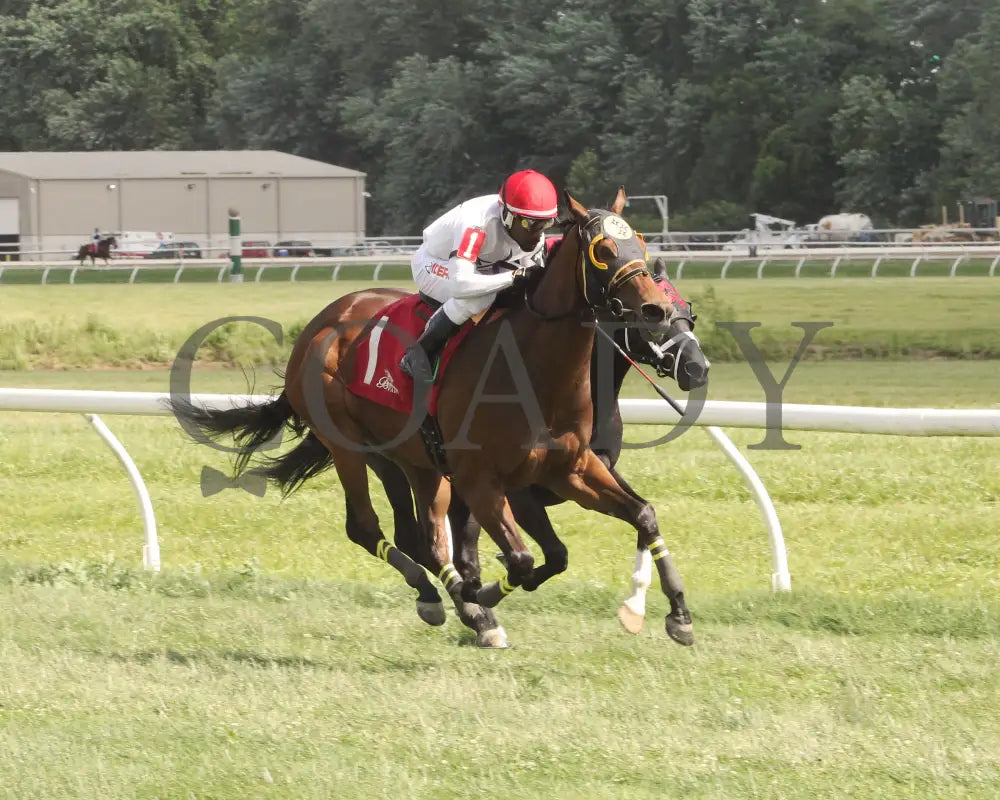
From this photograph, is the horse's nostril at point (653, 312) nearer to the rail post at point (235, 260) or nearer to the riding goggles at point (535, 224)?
the riding goggles at point (535, 224)

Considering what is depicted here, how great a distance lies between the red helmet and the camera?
14.5 feet

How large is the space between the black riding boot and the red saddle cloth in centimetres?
20

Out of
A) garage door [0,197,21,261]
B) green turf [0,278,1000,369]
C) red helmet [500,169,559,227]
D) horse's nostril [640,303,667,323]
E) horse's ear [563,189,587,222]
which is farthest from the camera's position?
garage door [0,197,21,261]

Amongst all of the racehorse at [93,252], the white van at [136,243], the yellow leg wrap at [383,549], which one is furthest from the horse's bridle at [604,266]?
the white van at [136,243]

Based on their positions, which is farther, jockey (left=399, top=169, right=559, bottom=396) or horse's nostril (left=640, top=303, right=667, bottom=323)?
jockey (left=399, top=169, right=559, bottom=396)

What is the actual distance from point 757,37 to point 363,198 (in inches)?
456

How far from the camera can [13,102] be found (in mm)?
53000

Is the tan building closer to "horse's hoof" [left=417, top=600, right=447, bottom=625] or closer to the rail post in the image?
the rail post

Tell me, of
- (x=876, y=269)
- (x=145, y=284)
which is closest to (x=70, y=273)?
(x=145, y=284)

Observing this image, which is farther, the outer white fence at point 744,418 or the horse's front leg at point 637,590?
the outer white fence at point 744,418

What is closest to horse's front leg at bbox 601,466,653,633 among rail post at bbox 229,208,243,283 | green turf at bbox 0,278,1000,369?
green turf at bbox 0,278,1000,369

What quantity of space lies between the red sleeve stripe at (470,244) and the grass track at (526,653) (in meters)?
1.19

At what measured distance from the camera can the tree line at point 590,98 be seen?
124 ft

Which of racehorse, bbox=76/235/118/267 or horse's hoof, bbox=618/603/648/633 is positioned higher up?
horse's hoof, bbox=618/603/648/633
